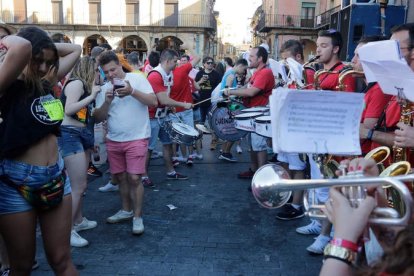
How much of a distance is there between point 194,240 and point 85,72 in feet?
6.51

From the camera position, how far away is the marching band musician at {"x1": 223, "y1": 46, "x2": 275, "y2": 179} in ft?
18.9

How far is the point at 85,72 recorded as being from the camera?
4.03 metres

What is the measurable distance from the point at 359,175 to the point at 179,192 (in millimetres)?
4466

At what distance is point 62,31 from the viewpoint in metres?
36.5

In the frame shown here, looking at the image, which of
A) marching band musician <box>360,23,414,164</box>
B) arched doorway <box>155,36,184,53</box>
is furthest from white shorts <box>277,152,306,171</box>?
arched doorway <box>155,36,184,53</box>

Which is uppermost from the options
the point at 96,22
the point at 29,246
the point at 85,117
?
the point at 96,22

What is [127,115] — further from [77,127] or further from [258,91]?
[258,91]

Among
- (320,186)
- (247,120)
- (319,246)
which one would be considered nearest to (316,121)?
(320,186)

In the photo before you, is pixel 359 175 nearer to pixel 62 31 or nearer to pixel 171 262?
pixel 171 262

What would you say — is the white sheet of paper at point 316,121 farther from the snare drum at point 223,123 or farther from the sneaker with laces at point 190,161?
the sneaker with laces at point 190,161

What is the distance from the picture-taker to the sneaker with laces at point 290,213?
185 inches

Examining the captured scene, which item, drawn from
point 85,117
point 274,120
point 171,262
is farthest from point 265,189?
point 85,117

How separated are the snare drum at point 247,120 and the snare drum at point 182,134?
2.14 feet

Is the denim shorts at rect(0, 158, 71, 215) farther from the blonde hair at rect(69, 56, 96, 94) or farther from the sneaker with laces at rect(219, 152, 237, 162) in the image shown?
the sneaker with laces at rect(219, 152, 237, 162)
